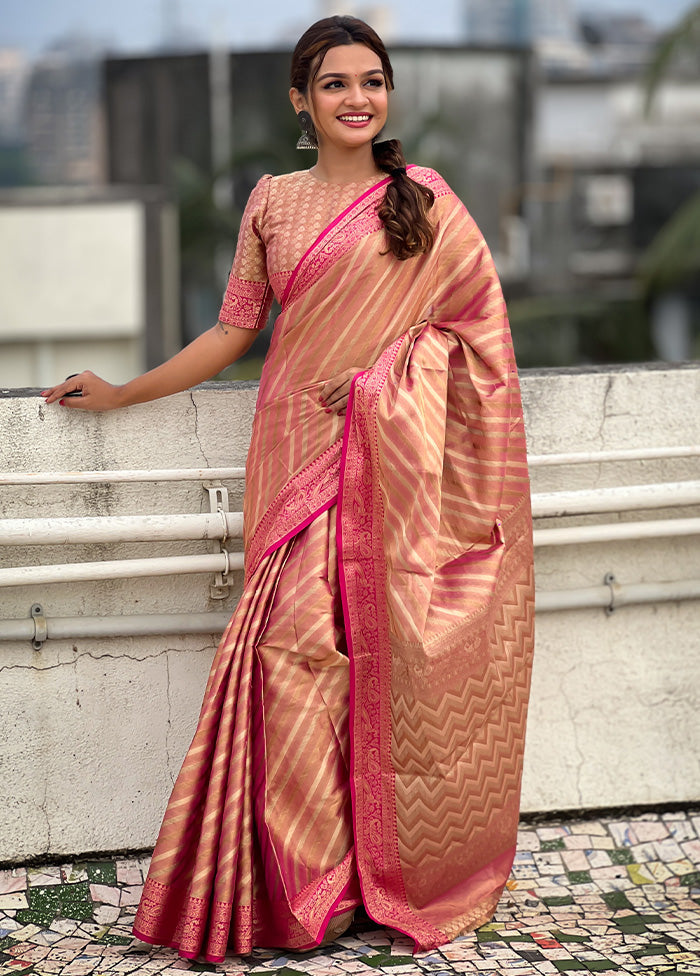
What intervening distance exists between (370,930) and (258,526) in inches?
31.6

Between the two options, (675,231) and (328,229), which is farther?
(675,231)

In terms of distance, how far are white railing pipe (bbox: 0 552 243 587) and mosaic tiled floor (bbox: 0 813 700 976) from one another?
2.05 feet

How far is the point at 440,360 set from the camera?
2518mm

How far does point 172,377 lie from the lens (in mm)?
2652

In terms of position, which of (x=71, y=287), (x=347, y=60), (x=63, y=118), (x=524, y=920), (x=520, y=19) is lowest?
(x=524, y=920)

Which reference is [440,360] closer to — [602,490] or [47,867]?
[602,490]

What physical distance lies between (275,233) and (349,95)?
29 centimetres

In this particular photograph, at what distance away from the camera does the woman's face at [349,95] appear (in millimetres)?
2480

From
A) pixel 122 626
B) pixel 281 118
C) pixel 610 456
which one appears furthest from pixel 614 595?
pixel 281 118

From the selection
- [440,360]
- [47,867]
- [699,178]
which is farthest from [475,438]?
[699,178]

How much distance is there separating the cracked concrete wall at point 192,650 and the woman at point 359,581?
1.17ft

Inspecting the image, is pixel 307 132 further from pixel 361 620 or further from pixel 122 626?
pixel 122 626

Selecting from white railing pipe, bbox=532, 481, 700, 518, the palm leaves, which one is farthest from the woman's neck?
the palm leaves

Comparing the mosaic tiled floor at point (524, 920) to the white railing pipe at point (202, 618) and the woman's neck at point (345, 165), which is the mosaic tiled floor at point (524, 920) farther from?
the woman's neck at point (345, 165)
